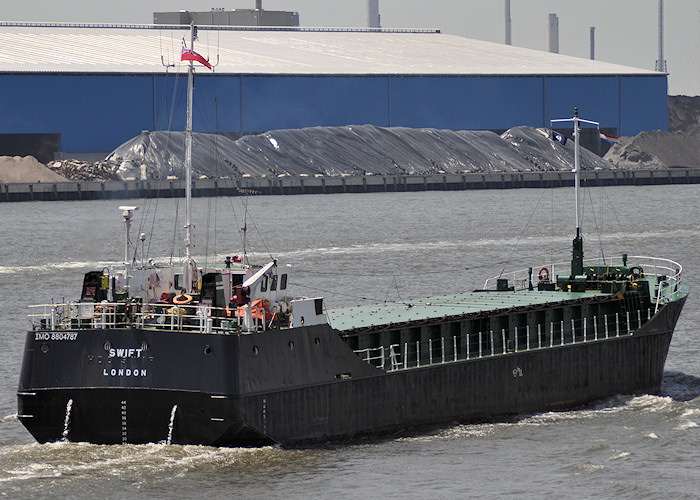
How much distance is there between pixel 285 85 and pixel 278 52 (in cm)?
1293

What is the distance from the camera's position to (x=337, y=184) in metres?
146

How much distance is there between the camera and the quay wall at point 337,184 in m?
129

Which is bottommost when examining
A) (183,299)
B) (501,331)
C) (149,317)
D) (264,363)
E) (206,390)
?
(206,390)

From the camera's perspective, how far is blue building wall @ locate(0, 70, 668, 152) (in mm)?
135500

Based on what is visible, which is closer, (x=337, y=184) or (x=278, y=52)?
(x=337, y=184)

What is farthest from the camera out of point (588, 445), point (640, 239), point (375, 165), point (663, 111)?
point (663, 111)

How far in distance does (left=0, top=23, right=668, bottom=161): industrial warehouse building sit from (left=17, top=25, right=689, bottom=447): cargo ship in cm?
9633

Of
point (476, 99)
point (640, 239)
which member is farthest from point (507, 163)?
point (640, 239)

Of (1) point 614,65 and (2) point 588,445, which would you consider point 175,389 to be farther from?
(1) point 614,65

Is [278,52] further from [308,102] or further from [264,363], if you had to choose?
[264,363]

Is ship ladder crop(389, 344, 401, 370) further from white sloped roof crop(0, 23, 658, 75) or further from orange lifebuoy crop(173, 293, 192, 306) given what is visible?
white sloped roof crop(0, 23, 658, 75)

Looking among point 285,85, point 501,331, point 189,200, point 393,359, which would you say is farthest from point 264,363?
point 285,85

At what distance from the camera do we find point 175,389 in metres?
27.8

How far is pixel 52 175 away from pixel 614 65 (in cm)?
7551
